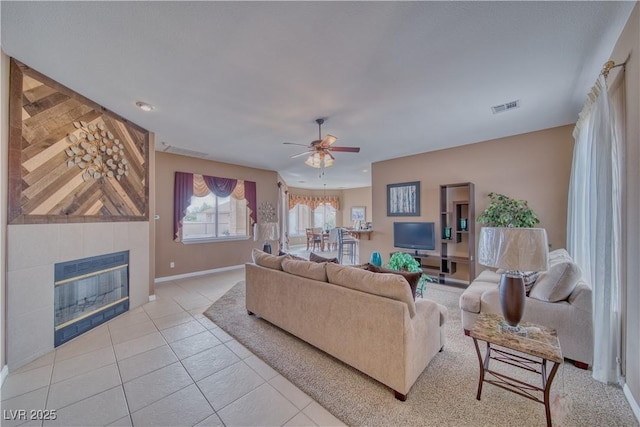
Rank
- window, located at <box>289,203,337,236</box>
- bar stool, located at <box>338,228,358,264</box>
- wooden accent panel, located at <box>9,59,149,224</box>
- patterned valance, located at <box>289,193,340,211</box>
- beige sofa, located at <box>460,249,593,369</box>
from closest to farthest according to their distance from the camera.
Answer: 1. beige sofa, located at <box>460,249,593,369</box>
2. wooden accent panel, located at <box>9,59,149,224</box>
3. bar stool, located at <box>338,228,358,264</box>
4. patterned valance, located at <box>289,193,340,211</box>
5. window, located at <box>289,203,337,236</box>

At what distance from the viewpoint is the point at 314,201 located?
11180 millimetres

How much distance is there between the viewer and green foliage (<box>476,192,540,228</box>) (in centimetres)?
386

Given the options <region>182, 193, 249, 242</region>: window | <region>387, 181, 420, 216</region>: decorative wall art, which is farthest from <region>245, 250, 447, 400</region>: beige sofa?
<region>182, 193, 249, 242</region>: window

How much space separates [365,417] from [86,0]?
325cm

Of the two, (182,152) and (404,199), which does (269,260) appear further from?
(404,199)

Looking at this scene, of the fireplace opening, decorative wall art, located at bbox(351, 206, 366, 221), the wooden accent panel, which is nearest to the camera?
the wooden accent panel

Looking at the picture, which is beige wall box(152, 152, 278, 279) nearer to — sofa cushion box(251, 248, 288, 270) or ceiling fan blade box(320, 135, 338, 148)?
sofa cushion box(251, 248, 288, 270)

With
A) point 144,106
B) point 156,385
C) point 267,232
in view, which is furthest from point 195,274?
point 156,385

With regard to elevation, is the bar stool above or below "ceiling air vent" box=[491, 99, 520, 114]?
below

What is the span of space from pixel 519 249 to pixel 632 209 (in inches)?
33.9

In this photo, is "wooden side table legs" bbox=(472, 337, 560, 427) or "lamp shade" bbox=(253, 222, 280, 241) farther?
"lamp shade" bbox=(253, 222, 280, 241)

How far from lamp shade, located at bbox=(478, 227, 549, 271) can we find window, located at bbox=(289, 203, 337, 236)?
9194mm

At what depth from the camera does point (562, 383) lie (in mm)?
1978

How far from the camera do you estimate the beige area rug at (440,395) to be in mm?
1622
